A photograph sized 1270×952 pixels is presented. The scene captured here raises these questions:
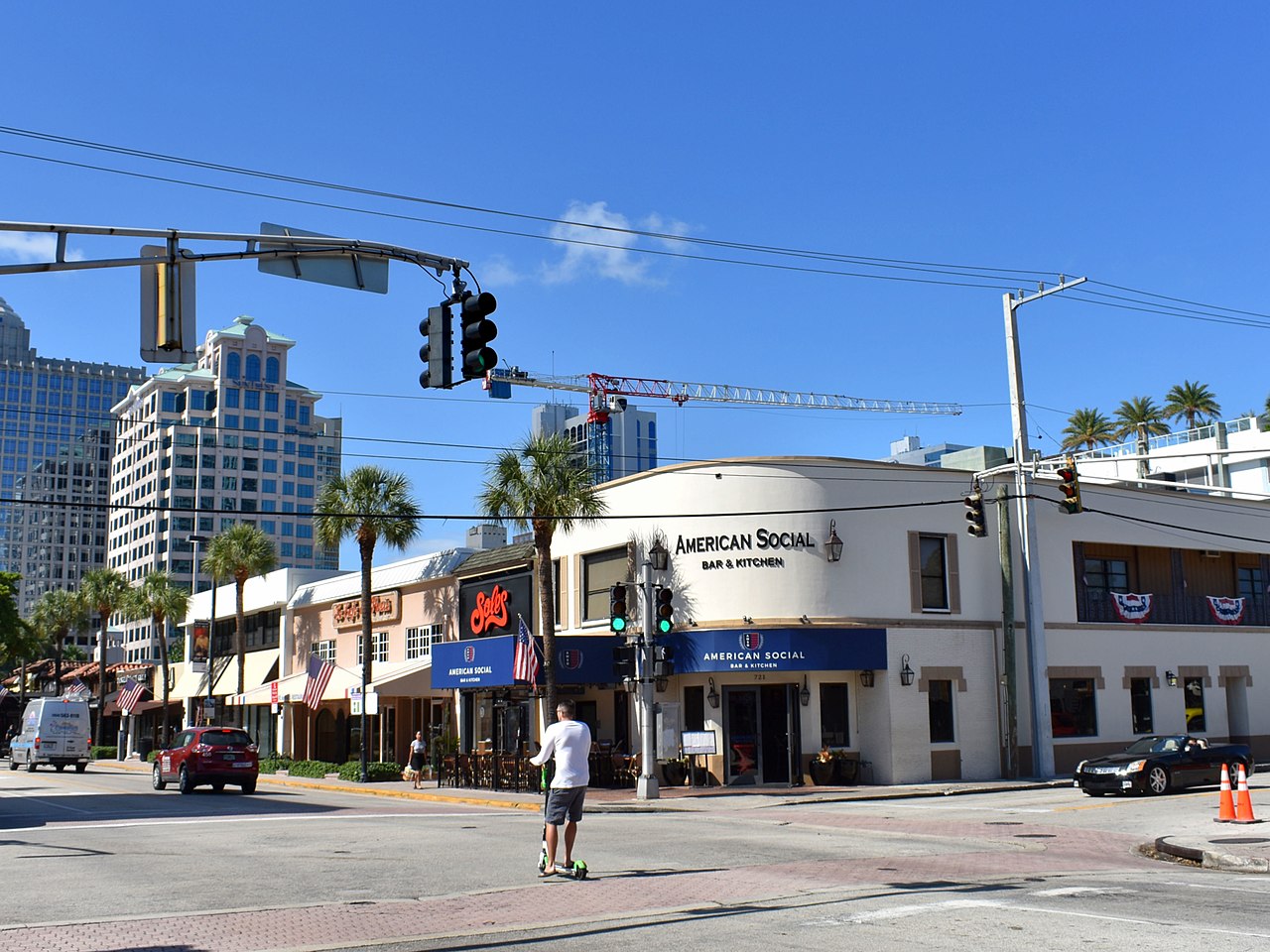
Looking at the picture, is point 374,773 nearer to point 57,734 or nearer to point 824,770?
point 824,770

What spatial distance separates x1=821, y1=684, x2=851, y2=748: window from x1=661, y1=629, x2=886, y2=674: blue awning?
871mm

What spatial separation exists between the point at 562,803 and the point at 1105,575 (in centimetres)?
2736

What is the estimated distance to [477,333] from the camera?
1323 cm

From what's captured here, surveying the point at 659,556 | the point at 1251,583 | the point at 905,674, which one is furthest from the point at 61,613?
the point at 1251,583

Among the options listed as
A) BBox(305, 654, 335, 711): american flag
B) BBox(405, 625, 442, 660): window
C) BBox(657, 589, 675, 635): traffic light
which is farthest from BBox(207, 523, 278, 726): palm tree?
BBox(657, 589, 675, 635): traffic light

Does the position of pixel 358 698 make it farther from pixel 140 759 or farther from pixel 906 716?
pixel 140 759

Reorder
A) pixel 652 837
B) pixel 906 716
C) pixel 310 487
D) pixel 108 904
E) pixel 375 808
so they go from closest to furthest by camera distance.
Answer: pixel 108 904, pixel 652 837, pixel 375 808, pixel 906 716, pixel 310 487

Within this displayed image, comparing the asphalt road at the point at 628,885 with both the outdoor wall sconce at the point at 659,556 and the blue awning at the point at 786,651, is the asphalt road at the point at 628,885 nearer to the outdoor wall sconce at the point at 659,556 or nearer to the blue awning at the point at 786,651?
the blue awning at the point at 786,651

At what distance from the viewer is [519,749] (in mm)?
34438

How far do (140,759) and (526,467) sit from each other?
37.2m

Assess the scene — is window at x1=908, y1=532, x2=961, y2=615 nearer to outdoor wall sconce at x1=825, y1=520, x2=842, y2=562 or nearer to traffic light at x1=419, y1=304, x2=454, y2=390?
outdoor wall sconce at x1=825, y1=520, x2=842, y2=562

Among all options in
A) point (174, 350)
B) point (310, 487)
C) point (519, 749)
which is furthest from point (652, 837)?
point (310, 487)

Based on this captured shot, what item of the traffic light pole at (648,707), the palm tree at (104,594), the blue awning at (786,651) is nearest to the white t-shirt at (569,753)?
the traffic light pole at (648,707)

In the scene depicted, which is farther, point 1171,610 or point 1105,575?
point 1171,610
